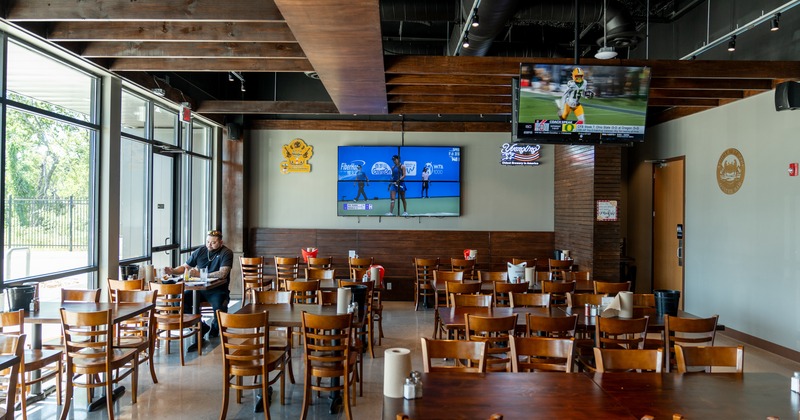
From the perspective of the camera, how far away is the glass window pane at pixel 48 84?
207 inches

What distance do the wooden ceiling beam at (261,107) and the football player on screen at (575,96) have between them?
4407 mm

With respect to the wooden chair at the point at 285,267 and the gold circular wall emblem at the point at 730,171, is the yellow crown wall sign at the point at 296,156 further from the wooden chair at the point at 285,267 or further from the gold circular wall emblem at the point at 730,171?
the gold circular wall emblem at the point at 730,171

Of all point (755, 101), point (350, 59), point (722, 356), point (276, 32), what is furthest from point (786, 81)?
point (276, 32)

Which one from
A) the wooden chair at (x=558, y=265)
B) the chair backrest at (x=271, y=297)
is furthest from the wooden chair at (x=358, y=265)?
Answer: the chair backrest at (x=271, y=297)

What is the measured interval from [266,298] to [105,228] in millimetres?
2503

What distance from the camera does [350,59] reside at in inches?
204

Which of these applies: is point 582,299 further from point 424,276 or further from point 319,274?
point 424,276

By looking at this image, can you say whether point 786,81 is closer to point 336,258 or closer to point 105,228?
point 336,258

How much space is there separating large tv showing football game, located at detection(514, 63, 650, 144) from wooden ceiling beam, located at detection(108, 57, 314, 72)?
8.54 feet

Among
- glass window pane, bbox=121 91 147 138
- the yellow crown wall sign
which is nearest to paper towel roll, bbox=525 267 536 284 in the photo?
the yellow crown wall sign

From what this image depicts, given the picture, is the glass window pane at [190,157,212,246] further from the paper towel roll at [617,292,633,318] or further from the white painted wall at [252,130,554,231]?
the paper towel roll at [617,292,633,318]

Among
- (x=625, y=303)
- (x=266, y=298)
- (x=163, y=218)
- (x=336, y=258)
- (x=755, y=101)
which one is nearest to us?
(x=625, y=303)

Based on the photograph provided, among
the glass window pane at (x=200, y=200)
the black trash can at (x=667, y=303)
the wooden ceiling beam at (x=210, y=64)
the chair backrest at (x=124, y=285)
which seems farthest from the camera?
the glass window pane at (x=200, y=200)

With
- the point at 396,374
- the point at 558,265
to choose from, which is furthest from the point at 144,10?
the point at 558,265
